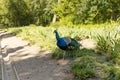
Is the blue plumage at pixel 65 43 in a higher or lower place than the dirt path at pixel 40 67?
higher

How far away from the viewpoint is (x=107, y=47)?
9.91 meters

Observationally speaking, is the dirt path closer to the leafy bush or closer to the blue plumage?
the blue plumage

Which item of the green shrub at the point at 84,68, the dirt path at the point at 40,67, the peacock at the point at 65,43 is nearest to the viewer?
the green shrub at the point at 84,68

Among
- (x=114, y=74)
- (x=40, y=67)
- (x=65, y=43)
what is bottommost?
(x=40, y=67)

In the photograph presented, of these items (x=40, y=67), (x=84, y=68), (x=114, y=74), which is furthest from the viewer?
(x=40, y=67)

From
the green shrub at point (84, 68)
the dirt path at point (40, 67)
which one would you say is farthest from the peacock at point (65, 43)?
the green shrub at point (84, 68)

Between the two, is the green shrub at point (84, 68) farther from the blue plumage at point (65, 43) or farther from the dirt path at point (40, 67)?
the blue plumage at point (65, 43)

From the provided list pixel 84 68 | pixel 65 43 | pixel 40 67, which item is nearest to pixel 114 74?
pixel 84 68

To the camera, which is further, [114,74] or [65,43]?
[65,43]

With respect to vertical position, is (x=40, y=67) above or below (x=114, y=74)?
below

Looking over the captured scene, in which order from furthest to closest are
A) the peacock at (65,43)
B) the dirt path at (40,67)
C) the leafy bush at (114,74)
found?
the peacock at (65,43), the dirt path at (40,67), the leafy bush at (114,74)

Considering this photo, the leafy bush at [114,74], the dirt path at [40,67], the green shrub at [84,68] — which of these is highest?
the leafy bush at [114,74]

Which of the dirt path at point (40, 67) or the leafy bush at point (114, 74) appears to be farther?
the dirt path at point (40, 67)

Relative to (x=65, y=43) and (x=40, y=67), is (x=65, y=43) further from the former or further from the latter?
(x=40, y=67)
